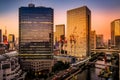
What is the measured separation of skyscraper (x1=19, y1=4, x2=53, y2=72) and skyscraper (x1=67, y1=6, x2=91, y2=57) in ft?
14.6

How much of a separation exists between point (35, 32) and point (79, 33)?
18.1 ft

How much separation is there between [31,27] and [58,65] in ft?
9.98

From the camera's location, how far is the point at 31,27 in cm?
1162

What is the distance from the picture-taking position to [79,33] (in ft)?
53.4

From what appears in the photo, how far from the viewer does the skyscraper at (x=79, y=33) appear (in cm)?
1574

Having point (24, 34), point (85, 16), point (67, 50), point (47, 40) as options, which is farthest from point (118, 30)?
point (24, 34)

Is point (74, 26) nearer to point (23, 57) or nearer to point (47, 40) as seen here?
point (47, 40)

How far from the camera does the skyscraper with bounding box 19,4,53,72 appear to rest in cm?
1122

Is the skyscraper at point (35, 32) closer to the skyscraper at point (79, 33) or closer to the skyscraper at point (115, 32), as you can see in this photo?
the skyscraper at point (79, 33)

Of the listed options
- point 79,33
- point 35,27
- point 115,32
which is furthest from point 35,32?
point 115,32

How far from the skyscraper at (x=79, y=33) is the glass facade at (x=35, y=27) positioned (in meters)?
4.41

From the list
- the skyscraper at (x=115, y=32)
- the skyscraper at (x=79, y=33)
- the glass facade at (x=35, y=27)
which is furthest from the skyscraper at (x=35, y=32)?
the skyscraper at (x=115, y=32)

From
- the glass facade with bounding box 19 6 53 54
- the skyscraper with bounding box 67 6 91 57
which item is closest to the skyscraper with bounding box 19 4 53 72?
the glass facade with bounding box 19 6 53 54

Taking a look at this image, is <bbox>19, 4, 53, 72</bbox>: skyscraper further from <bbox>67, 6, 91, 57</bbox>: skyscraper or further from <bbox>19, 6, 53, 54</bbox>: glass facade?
<bbox>67, 6, 91, 57</bbox>: skyscraper
